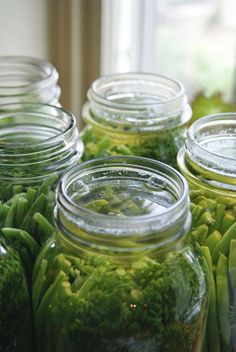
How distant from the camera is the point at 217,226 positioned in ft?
1.52

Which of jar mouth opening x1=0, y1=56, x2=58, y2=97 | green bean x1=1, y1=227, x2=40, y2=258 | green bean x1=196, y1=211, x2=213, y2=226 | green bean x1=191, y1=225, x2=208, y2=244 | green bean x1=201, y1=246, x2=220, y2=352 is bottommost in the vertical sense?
green bean x1=201, y1=246, x2=220, y2=352

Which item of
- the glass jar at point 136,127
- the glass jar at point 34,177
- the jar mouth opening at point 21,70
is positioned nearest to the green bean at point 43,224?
the glass jar at point 34,177

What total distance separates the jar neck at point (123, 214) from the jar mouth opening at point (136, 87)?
0.45 feet

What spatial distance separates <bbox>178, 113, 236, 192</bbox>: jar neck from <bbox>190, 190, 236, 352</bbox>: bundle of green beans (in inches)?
0.6

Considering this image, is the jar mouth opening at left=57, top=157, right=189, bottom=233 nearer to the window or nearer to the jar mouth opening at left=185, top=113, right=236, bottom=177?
the jar mouth opening at left=185, top=113, right=236, bottom=177

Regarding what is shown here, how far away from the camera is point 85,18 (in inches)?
32.6

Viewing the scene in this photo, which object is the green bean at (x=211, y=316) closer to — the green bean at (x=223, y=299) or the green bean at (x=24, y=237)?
the green bean at (x=223, y=299)

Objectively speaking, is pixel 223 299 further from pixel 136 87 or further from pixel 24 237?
pixel 136 87

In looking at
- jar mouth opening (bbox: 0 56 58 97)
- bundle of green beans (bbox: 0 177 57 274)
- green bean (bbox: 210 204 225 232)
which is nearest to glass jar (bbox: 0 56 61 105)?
jar mouth opening (bbox: 0 56 58 97)

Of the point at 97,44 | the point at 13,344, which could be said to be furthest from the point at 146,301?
the point at 97,44

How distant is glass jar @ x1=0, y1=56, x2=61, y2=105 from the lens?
0.61 m

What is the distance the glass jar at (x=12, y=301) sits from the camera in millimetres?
435

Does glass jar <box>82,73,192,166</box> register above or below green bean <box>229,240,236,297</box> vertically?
above

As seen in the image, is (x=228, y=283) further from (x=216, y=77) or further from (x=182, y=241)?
(x=216, y=77)
